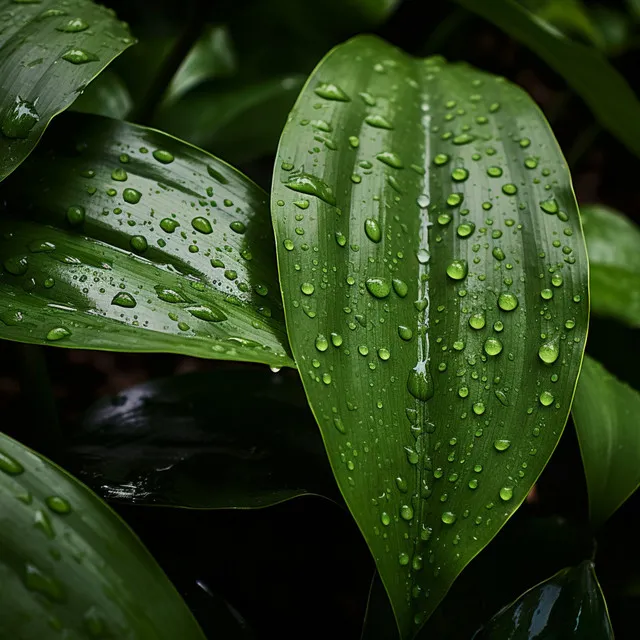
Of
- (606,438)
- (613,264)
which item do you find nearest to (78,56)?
(606,438)

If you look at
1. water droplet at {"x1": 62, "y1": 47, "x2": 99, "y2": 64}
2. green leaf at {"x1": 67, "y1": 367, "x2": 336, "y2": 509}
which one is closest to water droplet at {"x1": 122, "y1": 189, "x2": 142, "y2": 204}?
water droplet at {"x1": 62, "y1": 47, "x2": 99, "y2": 64}

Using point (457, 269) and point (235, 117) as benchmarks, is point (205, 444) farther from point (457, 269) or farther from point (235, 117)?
point (235, 117)

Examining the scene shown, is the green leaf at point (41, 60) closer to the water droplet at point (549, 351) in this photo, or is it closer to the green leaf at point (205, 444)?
the green leaf at point (205, 444)

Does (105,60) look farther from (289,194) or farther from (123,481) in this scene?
(123,481)

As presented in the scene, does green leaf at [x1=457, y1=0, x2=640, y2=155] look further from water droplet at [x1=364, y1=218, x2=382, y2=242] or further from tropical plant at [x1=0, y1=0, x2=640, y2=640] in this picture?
water droplet at [x1=364, y1=218, x2=382, y2=242]

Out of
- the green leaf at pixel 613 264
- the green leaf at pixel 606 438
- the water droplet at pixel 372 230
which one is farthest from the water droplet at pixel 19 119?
the green leaf at pixel 613 264
